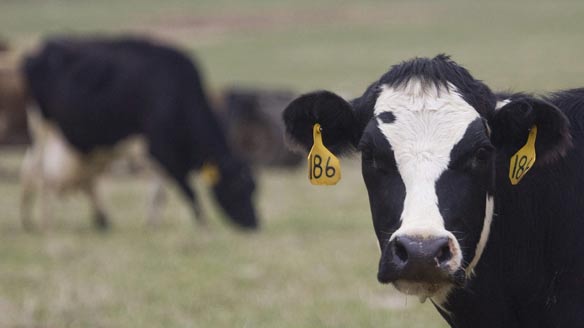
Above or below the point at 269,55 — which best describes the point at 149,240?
above

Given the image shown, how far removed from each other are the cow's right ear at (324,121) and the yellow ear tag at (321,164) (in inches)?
2.2

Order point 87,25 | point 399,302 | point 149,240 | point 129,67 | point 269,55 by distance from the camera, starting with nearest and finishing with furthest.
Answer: point 399,302, point 149,240, point 129,67, point 269,55, point 87,25

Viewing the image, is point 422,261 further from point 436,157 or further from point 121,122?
point 121,122

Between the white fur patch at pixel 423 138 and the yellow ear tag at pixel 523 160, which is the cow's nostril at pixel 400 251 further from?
the yellow ear tag at pixel 523 160

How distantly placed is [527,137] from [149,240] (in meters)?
6.88

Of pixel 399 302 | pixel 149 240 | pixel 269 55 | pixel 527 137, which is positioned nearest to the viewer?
pixel 527 137

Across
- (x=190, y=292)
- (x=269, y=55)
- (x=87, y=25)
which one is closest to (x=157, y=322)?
(x=190, y=292)

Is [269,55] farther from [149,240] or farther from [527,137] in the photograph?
[527,137]

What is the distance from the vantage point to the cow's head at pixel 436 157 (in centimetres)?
402

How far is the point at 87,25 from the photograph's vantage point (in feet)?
158

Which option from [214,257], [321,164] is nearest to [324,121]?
[321,164]

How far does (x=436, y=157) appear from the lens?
4.22m

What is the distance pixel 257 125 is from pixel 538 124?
15.2 m

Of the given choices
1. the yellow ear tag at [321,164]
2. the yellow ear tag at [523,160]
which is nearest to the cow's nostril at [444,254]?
the yellow ear tag at [523,160]
